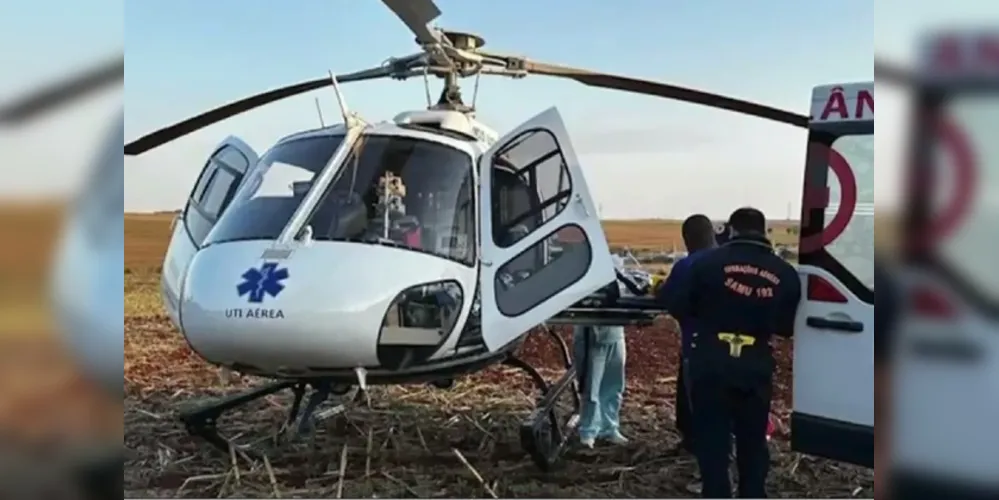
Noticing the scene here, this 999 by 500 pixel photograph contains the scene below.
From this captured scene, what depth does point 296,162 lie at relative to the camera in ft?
17.6

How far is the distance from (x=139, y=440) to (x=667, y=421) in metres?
4.18

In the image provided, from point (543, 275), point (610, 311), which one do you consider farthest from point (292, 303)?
point (610, 311)

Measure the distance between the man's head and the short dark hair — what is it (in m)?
1.11

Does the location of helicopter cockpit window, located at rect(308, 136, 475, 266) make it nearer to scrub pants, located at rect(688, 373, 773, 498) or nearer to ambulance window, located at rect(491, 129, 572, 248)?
ambulance window, located at rect(491, 129, 572, 248)

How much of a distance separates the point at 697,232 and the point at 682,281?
3.69 ft

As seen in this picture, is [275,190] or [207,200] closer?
[275,190]

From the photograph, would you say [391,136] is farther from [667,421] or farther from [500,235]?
[667,421]

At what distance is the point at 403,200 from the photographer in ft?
17.0

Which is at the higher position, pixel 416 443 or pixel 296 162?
pixel 296 162

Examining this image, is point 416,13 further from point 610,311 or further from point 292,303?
point 610,311

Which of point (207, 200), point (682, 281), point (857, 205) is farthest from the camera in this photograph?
point (207, 200)

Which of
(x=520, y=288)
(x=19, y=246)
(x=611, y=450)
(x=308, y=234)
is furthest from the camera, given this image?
(x=611, y=450)

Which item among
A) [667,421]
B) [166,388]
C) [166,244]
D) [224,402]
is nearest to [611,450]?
[667,421]

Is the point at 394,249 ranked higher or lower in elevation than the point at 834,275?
higher
